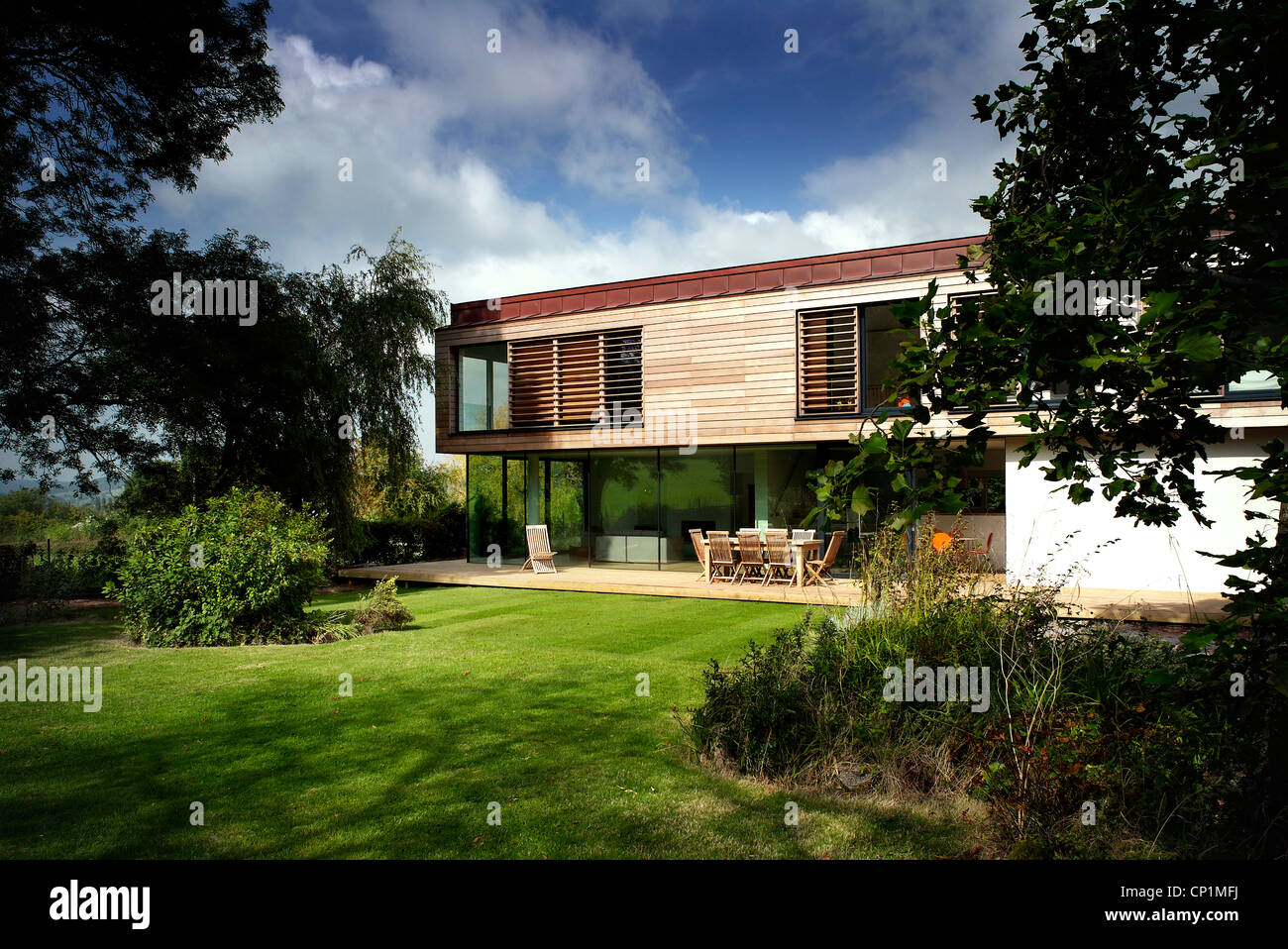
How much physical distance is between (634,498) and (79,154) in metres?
11.8

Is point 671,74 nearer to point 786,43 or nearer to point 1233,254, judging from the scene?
point 786,43

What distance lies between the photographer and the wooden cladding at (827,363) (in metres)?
14.1

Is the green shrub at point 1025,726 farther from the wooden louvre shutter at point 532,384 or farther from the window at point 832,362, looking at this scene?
the wooden louvre shutter at point 532,384

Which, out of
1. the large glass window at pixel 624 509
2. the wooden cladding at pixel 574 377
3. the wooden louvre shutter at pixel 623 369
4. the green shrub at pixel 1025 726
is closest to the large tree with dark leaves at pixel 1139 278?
the green shrub at pixel 1025 726

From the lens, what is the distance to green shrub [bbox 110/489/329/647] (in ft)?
29.5

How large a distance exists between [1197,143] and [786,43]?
814cm

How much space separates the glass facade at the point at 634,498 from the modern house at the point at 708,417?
0.04 metres

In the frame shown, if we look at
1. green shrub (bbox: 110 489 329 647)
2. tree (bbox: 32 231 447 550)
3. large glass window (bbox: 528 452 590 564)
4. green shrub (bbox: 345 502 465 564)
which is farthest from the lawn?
green shrub (bbox: 345 502 465 564)

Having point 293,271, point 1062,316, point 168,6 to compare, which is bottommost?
point 1062,316

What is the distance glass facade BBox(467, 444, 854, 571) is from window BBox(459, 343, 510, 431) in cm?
122

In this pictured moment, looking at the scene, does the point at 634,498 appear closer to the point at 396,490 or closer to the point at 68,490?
the point at 396,490
